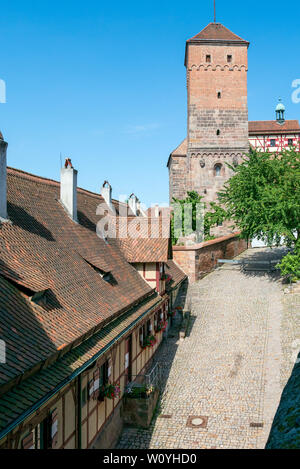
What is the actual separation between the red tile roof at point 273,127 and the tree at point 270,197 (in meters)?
35.2

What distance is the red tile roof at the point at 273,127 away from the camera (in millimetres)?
59844

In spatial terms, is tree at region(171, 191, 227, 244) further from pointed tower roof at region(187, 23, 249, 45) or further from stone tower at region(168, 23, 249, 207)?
pointed tower roof at region(187, 23, 249, 45)

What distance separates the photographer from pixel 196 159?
39.8 metres

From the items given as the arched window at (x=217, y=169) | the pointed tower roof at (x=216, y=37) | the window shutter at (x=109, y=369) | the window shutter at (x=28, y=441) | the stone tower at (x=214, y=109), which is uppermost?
the pointed tower roof at (x=216, y=37)

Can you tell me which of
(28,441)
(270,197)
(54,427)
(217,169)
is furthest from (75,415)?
(217,169)

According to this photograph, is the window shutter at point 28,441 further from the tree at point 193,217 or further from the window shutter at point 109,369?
the tree at point 193,217

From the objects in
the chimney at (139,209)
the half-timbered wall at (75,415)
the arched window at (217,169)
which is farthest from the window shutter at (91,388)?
the arched window at (217,169)

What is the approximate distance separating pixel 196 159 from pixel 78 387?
1332 inches

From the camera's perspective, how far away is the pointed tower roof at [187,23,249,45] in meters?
39.8

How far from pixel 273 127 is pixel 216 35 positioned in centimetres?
2360

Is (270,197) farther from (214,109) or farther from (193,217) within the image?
(214,109)

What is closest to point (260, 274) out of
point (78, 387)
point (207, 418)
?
point (207, 418)
